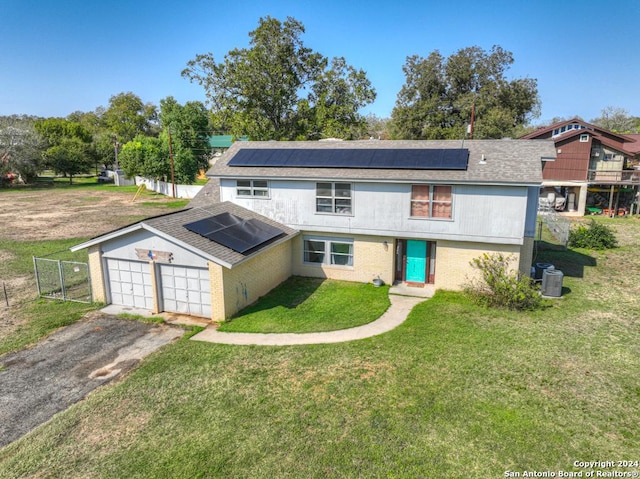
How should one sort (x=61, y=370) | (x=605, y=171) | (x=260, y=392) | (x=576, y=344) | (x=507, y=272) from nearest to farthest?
(x=260, y=392) → (x=61, y=370) → (x=576, y=344) → (x=507, y=272) → (x=605, y=171)

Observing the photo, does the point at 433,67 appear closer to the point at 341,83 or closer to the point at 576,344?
the point at 341,83

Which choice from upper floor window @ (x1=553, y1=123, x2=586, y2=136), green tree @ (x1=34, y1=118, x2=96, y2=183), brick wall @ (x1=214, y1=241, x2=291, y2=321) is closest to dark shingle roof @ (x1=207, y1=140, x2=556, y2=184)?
brick wall @ (x1=214, y1=241, x2=291, y2=321)

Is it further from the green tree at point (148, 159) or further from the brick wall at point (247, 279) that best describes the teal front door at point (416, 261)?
the green tree at point (148, 159)

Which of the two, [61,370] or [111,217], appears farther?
[111,217]

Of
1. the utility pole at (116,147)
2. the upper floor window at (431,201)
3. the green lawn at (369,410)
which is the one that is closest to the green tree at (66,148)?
the utility pole at (116,147)

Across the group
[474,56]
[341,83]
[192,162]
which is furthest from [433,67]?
[192,162]

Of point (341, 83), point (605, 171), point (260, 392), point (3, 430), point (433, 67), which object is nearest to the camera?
point (3, 430)

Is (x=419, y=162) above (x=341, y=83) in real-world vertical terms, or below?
below
